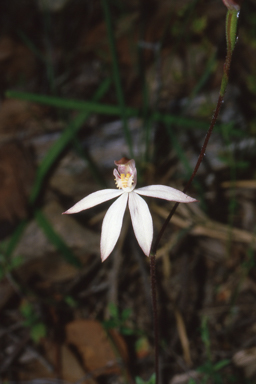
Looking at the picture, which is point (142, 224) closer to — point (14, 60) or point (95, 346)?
point (95, 346)

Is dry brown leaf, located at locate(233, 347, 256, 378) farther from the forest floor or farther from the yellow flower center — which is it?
the yellow flower center

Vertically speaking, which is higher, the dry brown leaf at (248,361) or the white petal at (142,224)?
the white petal at (142,224)

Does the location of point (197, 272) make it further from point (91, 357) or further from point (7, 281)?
point (7, 281)

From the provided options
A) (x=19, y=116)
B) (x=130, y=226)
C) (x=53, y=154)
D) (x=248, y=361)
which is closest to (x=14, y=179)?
(x=53, y=154)

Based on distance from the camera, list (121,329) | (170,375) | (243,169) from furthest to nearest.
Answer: (243,169) < (170,375) < (121,329)

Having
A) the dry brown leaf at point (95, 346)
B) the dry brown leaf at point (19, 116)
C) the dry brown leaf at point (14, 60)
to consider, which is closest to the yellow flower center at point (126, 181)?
the dry brown leaf at point (95, 346)

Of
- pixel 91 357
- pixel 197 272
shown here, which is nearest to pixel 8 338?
pixel 91 357

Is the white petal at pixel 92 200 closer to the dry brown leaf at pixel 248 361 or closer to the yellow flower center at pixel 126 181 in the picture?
the yellow flower center at pixel 126 181
